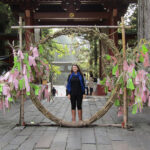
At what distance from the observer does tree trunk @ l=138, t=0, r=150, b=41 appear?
6.71 m

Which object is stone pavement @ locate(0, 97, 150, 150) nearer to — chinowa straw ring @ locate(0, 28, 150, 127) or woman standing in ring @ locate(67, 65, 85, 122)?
chinowa straw ring @ locate(0, 28, 150, 127)

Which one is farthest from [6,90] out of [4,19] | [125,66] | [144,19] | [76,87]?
[4,19]

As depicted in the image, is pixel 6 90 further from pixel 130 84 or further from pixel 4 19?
pixel 4 19

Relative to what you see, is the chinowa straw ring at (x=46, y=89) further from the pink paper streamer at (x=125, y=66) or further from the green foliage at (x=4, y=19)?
the green foliage at (x=4, y=19)

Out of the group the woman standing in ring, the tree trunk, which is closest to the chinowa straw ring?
the woman standing in ring

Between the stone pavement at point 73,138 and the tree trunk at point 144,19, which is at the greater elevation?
the tree trunk at point 144,19

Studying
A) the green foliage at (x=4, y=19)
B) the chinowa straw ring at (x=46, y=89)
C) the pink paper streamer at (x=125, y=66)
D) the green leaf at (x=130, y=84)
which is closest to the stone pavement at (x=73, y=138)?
the chinowa straw ring at (x=46, y=89)

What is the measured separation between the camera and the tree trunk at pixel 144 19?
22.0ft

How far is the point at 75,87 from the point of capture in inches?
181

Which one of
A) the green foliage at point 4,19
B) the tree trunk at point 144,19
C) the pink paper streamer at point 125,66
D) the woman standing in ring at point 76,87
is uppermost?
the green foliage at point 4,19

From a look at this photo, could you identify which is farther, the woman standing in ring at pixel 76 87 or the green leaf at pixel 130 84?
the woman standing in ring at pixel 76 87

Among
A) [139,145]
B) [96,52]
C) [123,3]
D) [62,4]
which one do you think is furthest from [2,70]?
[96,52]

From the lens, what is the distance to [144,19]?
22.4ft

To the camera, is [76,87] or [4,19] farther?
[4,19]
